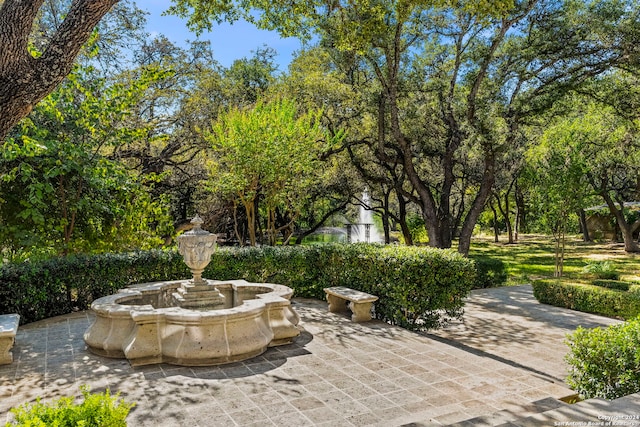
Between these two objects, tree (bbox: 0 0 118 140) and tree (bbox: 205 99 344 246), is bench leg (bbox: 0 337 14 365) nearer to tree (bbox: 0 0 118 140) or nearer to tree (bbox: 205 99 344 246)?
tree (bbox: 0 0 118 140)

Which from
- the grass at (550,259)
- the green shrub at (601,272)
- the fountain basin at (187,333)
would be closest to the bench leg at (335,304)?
the fountain basin at (187,333)

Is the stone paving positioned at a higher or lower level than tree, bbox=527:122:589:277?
lower

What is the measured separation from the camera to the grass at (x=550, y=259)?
51.6ft

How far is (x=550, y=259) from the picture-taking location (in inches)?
825

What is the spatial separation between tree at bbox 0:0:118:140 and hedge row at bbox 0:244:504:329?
550 cm

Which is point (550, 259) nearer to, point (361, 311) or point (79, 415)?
point (361, 311)

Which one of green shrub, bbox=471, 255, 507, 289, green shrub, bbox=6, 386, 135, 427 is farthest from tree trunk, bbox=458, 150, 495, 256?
green shrub, bbox=6, 386, 135, 427

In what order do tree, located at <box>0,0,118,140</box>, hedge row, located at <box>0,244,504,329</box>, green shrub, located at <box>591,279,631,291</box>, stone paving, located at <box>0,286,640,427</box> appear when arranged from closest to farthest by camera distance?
tree, located at <box>0,0,118,140</box> < stone paving, located at <box>0,286,640,427</box> < hedge row, located at <box>0,244,504,329</box> < green shrub, located at <box>591,279,631,291</box>

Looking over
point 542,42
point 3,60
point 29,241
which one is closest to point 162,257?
point 29,241

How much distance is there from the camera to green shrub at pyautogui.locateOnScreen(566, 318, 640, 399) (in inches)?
170

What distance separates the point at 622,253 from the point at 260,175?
1908 cm

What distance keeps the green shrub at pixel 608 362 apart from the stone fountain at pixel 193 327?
12.3 feet

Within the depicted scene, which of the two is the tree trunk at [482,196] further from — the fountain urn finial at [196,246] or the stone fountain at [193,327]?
the fountain urn finial at [196,246]

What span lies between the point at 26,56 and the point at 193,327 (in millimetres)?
3578
